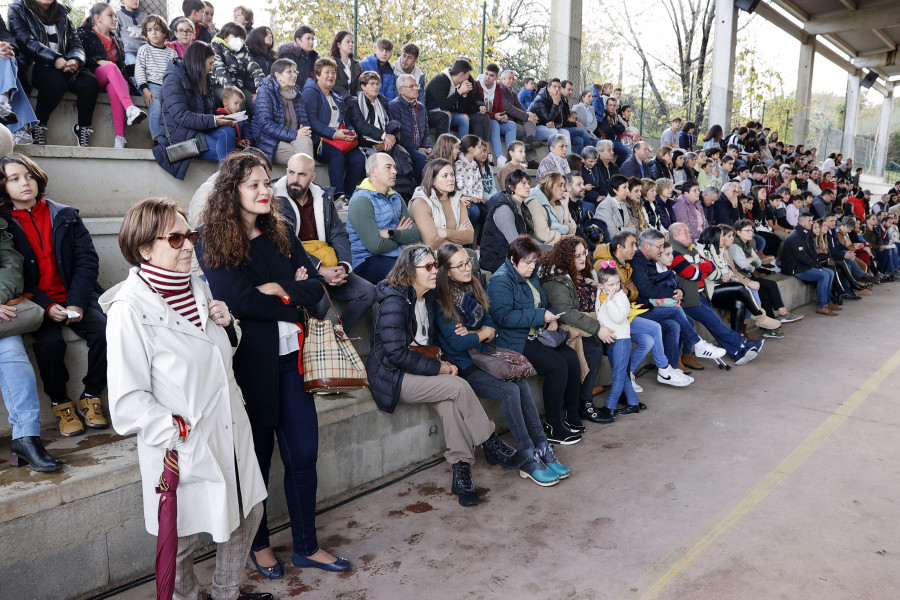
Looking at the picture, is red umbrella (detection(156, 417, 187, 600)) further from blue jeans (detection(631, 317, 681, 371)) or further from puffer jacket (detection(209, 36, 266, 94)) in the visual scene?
puffer jacket (detection(209, 36, 266, 94))

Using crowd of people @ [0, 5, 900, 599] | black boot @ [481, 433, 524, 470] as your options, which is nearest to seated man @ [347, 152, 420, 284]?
crowd of people @ [0, 5, 900, 599]

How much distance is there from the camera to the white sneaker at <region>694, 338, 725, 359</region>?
22.1ft

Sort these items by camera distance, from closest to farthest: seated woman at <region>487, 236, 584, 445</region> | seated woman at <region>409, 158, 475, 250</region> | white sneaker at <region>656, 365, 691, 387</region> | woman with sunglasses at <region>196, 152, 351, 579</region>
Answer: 1. woman with sunglasses at <region>196, 152, 351, 579</region>
2. seated woman at <region>487, 236, 584, 445</region>
3. seated woman at <region>409, 158, 475, 250</region>
4. white sneaker at <region>656, 365, 691, 387</region>

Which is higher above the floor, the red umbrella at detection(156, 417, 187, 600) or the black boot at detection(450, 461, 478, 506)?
the red umbrella at detection(156, 417, 187, 600)

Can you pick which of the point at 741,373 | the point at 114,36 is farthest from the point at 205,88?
the point at 741,373

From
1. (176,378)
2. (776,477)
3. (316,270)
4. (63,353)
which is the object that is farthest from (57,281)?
(776,477)

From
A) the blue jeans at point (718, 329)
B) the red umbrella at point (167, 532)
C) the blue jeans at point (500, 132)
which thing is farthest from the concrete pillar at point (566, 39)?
the red umbrella at point (167, 532)

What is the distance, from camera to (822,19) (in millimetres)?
23688

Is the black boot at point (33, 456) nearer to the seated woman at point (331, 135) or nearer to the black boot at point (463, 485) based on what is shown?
the black boot at point (463, 485)

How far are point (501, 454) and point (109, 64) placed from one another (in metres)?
4.72

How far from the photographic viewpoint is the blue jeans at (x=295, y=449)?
304cm

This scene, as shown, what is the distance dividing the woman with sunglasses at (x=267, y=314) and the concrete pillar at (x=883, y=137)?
40381mm

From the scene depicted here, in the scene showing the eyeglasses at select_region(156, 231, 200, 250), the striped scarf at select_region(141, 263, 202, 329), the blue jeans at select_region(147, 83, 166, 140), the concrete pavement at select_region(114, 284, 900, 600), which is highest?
the blue jeans at select_region(147, 83, 166, 140)

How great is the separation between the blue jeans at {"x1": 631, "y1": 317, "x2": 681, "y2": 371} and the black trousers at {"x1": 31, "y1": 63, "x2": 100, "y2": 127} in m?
5.20
